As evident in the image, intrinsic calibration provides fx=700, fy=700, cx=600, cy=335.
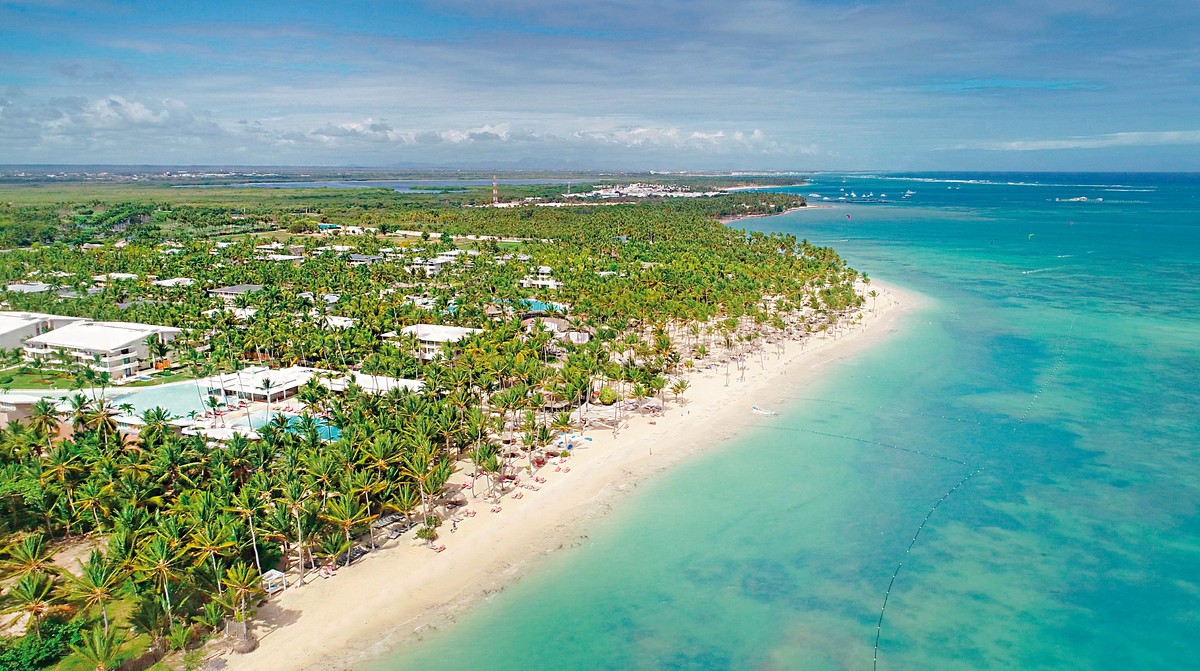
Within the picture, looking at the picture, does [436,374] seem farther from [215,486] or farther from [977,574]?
[977,574]

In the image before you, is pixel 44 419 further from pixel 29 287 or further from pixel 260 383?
pixel 29 287

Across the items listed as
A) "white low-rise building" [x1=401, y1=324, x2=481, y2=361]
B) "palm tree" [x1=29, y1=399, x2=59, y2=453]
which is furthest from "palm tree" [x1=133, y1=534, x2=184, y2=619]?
"white low-rise building" [x1=401, y1=324, x2=481, y2=361]

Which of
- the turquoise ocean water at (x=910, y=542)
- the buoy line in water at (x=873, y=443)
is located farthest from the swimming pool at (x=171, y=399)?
the buoy line in water at (x=873, y=443)

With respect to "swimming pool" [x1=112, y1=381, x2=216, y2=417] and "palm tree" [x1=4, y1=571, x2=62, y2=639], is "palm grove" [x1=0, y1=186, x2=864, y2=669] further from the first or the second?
"swimming pool" [x1=112, y1=381, x2=216, y2=417]

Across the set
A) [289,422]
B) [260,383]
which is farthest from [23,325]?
[289,422]

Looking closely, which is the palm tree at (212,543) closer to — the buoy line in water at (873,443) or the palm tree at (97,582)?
the palm tree at (97,582)

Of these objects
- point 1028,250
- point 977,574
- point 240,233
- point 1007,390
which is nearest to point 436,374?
point 977,574
